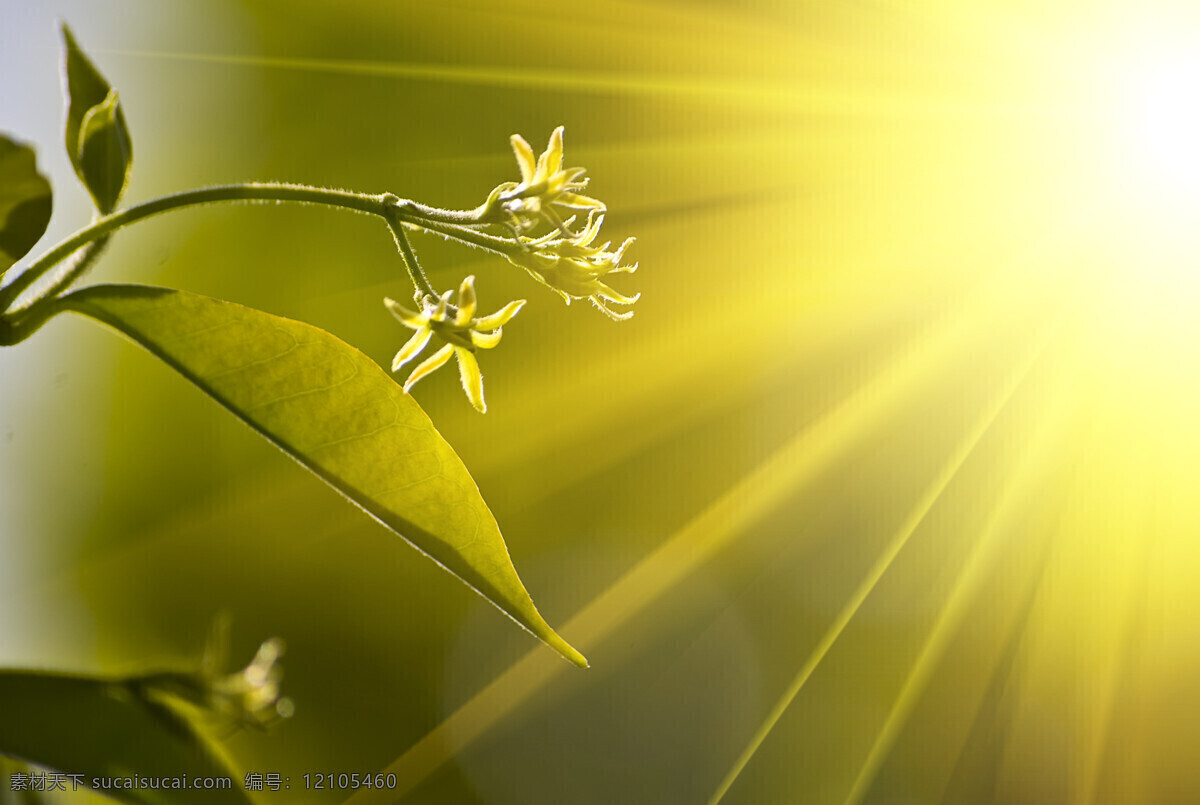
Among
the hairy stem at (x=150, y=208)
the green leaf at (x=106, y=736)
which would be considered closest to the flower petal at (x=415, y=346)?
the hairy stem at (x=150, y=208)

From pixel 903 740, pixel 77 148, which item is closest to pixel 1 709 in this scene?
pixel 77 148

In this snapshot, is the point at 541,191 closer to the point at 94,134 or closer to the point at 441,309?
the point at 441,309

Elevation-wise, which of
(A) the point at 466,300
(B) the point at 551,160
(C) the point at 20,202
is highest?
(B) the point at 551,160

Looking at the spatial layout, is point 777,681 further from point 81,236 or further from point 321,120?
point 81,236

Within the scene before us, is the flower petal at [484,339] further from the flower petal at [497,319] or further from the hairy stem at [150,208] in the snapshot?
the hairy stem at [150,208]

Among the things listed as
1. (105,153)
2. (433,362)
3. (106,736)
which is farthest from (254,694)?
(105,153)
